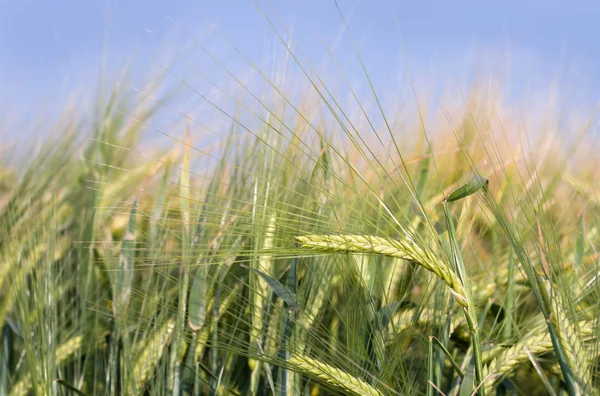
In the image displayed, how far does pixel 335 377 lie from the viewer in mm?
610

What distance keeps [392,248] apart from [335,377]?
0.43ft

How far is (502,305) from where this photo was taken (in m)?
0.88

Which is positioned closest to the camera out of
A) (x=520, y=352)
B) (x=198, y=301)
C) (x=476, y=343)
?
(x=476, y=343)

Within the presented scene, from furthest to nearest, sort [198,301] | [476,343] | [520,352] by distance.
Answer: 1. [198,301]
2. [520,352]
3. [476,343]

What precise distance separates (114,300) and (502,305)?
0.51 m

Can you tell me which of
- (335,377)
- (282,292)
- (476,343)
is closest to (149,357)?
(282,292)

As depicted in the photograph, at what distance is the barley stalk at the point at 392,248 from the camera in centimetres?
56

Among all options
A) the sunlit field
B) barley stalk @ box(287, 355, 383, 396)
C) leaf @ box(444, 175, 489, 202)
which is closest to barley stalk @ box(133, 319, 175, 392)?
the sunlit field

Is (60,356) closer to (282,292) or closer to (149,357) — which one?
(149,357)

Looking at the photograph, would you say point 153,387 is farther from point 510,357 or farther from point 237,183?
point 510,357

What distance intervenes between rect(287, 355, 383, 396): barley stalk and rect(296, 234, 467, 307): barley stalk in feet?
0.38

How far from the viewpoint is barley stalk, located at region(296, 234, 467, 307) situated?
56 cm

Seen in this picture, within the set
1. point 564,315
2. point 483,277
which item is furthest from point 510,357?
point 483,277

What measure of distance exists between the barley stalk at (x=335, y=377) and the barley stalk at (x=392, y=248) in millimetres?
116
